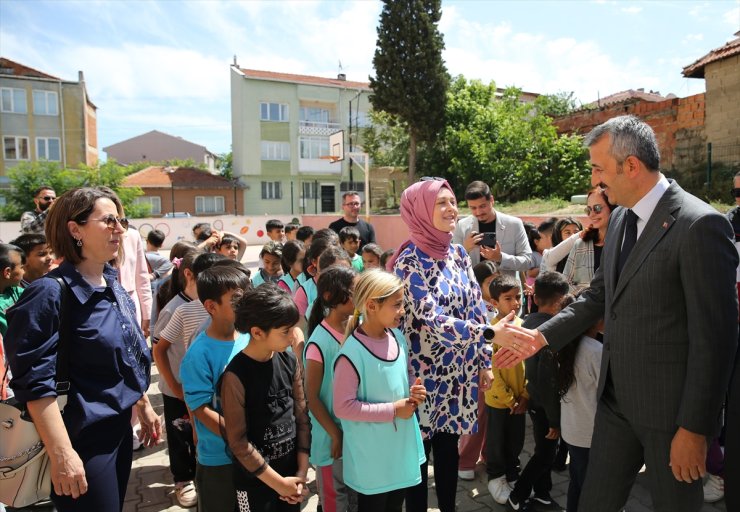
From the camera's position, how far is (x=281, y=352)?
8.25 feet

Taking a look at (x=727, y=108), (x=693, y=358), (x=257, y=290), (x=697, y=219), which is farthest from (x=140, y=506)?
(x=727, y=108)

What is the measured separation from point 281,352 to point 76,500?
3.37 feet

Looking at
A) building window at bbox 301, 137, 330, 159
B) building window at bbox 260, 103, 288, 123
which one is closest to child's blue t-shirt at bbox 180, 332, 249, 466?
building window at bbox 260, 103, 288, 123

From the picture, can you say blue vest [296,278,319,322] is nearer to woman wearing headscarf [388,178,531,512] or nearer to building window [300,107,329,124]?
woman wearing headscarf [388,178,531,512]

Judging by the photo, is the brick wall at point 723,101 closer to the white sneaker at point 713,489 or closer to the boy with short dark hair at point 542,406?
the white sneaker at point 713,489

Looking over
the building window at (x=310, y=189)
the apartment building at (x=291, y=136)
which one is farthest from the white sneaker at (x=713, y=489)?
the building window at (x=310, y=189)

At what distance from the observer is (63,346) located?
197 cm

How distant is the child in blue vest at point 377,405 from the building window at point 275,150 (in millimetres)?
35734

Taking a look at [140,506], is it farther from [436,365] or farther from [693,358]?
[693,358]

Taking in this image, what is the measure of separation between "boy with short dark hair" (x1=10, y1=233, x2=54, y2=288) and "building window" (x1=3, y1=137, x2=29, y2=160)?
39531 mm

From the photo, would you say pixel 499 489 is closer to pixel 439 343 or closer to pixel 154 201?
pixel 439 343

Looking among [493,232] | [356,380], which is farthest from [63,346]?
[493,232]

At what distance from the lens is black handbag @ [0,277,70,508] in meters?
1.93

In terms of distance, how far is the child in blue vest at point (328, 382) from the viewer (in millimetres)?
2715
